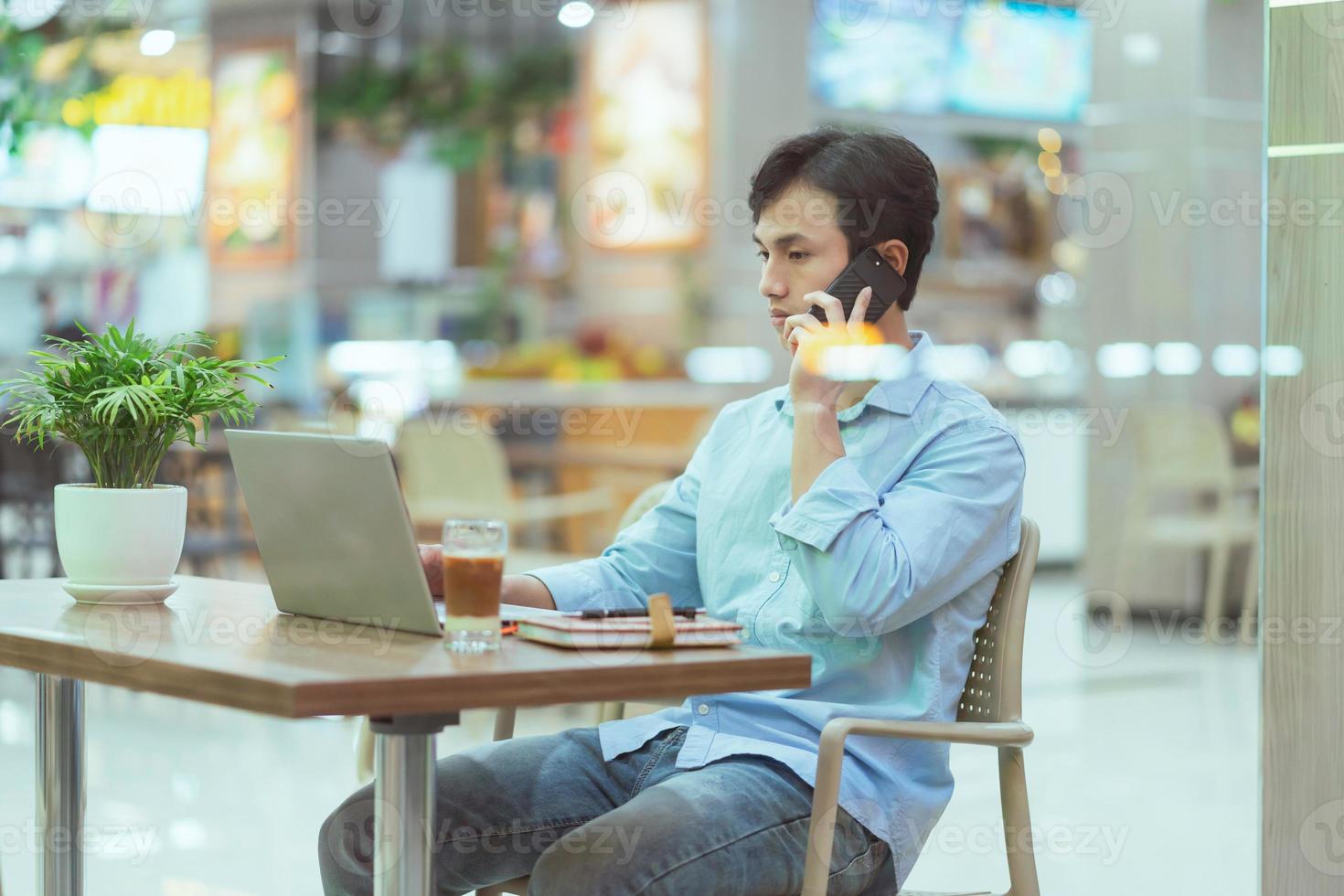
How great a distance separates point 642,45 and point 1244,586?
13.9ft

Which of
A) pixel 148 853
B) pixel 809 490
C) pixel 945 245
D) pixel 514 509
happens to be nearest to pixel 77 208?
pixel 514 509

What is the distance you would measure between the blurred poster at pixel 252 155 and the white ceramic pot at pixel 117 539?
349 inches

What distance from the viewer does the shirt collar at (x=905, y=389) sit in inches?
74.6

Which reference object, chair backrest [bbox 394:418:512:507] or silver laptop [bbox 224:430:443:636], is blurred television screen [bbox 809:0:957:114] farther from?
silver laptop [bbox 224:430:443:636]

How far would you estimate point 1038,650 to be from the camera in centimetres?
620

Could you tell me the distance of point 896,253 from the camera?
195 cm

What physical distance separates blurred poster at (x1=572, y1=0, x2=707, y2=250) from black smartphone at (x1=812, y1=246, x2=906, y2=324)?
646cm

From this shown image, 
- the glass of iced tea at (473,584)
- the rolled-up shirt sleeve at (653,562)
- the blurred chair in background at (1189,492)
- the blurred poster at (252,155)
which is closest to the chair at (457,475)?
the blurred chair in background at (1189,492)

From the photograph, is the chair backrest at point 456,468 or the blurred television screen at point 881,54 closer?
the chair backrest at point 456,468

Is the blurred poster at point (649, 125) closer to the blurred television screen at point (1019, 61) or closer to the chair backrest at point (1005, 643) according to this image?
the blurred television screen at point (1019, 61)

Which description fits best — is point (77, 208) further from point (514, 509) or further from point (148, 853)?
point (148, 853)

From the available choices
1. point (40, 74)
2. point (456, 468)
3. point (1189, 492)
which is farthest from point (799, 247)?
point (1189, 492)

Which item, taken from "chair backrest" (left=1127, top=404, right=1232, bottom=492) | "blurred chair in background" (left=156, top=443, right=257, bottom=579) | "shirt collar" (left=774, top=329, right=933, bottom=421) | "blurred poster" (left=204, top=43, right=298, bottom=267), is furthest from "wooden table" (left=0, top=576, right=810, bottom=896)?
"blurred poster" (left=204, top=43, right=298, bottom=267)

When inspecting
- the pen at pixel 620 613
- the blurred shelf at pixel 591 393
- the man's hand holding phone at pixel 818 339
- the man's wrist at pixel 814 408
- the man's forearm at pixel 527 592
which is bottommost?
the man's forearm at pixel 527 592
